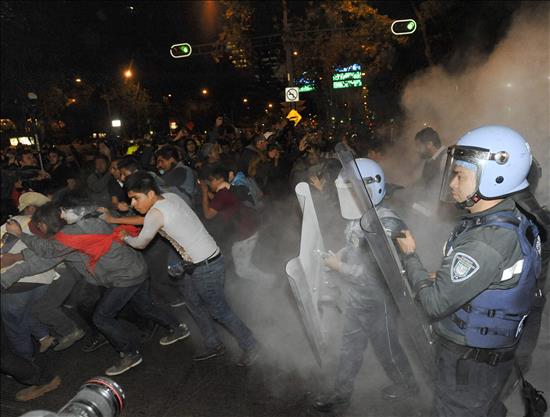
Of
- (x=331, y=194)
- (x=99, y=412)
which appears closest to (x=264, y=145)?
(x=331, y=194)

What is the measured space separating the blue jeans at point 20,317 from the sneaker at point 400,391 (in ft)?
9.69

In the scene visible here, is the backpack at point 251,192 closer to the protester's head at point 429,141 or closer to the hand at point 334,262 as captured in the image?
the protester's head at point 429,141

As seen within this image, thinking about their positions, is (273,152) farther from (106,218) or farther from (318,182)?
(106,218)

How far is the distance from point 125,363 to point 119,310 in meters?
0.50

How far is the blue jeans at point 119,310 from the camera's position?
12.0ft

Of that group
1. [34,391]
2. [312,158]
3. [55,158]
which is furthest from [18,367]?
[312,158]

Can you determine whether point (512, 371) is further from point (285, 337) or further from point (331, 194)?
point (331, 194)

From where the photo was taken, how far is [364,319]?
2.89 metres

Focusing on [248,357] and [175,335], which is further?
[175,335]

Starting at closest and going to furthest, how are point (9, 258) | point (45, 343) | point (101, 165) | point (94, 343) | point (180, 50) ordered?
point (9, 258), point (45, 343), point (94, 343), point (101, 165), point (180, 50)

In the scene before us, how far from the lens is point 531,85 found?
22.9 ft

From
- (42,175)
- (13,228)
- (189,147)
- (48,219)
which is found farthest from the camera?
(189,147)

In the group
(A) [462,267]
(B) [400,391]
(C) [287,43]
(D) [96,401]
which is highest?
(C) [287,43]

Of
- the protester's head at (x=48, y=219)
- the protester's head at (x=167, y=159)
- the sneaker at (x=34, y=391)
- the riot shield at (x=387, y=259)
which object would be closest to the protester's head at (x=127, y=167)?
the protester's head at (x=167, y=159)
